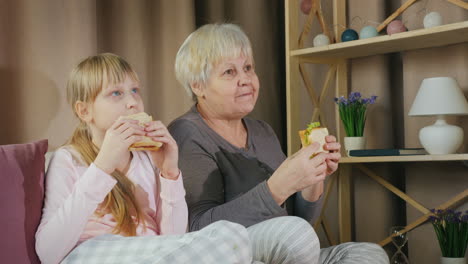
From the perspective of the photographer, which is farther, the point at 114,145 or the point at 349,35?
the point at 349,35

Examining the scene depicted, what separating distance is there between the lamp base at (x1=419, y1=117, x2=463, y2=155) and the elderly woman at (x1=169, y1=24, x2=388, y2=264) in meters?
0.57

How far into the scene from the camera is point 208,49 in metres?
1.61

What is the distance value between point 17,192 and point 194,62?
71cm

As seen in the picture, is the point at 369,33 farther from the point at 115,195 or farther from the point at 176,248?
the point at 176,248

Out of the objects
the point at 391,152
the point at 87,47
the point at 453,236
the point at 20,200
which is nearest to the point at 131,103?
the point at 20,200

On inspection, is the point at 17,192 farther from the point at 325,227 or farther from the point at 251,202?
the point at 325,227

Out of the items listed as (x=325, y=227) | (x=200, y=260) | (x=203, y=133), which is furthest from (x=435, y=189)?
(x=200, y=260)

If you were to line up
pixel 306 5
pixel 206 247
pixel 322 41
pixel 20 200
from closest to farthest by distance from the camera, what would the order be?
pixel 206 247, pixel 20 200, pixel 322 41, pixel 306 5

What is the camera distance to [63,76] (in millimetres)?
1746

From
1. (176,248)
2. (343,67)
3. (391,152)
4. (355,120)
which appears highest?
(343,67)

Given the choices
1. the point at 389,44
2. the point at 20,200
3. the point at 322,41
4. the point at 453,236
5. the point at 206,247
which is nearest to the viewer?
the point at 206,247

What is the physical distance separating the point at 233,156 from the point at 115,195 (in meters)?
0.43

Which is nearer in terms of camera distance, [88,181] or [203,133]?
[88,181]

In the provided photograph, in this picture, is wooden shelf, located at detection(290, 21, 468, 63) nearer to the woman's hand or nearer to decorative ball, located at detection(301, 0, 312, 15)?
decorative ball, located at detection(301, 0, 312, 15)
